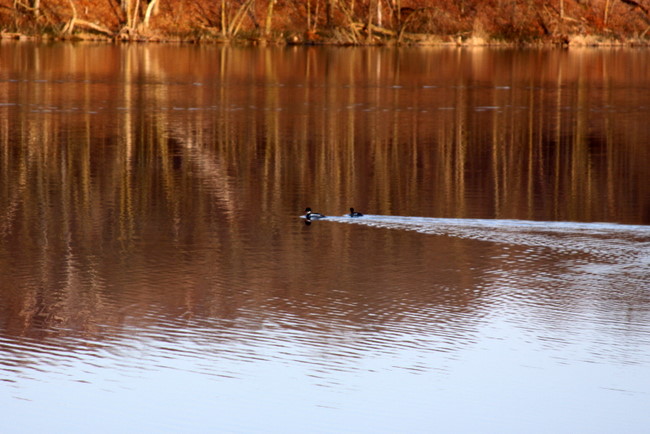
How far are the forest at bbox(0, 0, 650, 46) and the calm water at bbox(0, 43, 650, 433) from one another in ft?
145

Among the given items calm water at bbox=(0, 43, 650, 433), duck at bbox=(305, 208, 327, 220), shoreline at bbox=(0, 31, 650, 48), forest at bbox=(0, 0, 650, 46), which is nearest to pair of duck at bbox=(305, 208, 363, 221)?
duck at bbox=(305, 208, 327, 220)

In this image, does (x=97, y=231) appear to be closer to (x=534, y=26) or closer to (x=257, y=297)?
(x=257, y=297)

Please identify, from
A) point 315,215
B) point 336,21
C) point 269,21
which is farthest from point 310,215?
point 336,21

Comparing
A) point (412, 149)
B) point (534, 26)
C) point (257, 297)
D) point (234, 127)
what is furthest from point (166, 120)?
point (534, 26)

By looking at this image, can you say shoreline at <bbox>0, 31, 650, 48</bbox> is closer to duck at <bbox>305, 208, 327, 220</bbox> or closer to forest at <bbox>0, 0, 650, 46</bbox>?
forest at <bbox>0, 0, 650, 46</bbox>

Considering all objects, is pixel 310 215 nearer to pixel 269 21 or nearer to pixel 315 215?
pixel 315 215

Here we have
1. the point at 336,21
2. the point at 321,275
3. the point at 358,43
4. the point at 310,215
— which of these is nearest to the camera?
the point at 321,275

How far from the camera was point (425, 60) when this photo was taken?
2359 inches

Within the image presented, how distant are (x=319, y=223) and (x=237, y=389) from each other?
7.28 m

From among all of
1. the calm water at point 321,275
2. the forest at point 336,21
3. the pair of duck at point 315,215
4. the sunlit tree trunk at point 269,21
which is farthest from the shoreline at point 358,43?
the pair of duck at point 315,215

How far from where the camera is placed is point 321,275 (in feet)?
45.1

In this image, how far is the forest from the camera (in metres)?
73.9

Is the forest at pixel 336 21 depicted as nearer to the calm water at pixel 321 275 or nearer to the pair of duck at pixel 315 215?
the calm water at pixel 321 275

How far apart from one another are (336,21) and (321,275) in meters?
67.5
